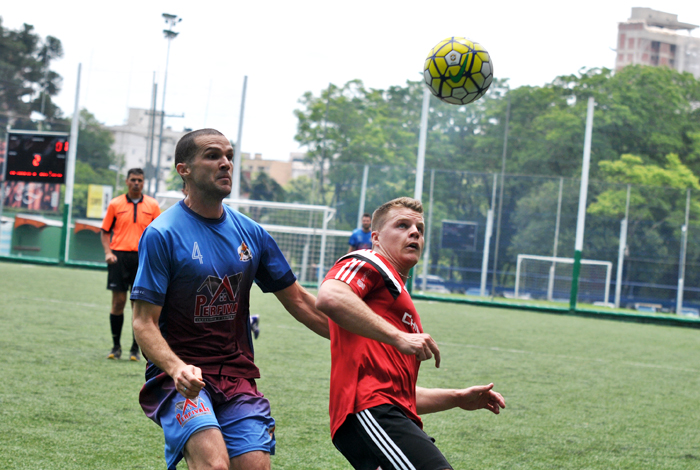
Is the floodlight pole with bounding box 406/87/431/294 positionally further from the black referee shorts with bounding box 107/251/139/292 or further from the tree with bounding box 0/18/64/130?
the black referee shorts with bounding box 107/251/139/292

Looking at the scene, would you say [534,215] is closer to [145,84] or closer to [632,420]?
[145,84]

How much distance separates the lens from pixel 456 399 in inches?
118

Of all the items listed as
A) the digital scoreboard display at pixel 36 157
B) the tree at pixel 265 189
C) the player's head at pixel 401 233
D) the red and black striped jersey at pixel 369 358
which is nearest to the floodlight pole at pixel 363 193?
the tree at pixel 265 189

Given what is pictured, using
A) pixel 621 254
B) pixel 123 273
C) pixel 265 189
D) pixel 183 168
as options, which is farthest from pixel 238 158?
pixel 183 168

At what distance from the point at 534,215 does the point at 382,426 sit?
738 inches

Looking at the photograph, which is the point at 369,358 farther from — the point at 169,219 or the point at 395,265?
the point at 169,219

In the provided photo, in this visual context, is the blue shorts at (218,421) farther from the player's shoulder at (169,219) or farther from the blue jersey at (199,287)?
the player's shoulder at (169,219)

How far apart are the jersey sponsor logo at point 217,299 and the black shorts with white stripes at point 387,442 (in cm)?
69

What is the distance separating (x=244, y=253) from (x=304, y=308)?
0.41m

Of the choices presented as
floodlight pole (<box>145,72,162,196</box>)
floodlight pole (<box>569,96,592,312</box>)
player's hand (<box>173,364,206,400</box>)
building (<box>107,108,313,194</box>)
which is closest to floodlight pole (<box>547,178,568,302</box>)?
floodlight pole (<box>569,96,592,312</box>)

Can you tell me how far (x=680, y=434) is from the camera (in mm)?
5734

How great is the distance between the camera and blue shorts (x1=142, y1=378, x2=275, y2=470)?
8.68 feet

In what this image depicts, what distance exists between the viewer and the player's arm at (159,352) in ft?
8.16

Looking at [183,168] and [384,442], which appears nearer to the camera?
[384,442]
